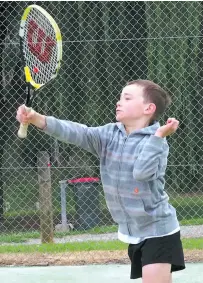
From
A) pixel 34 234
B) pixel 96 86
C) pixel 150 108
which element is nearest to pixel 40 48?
pixel 150 108

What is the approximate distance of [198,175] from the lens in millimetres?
8406

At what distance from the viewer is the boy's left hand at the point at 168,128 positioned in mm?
2459

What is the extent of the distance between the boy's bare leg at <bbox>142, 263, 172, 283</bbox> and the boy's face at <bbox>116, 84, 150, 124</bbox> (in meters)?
0.58

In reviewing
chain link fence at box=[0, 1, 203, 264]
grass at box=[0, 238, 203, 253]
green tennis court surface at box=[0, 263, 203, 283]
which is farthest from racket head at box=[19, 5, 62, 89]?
chain link fence at box=[0, 1, 203, 264]

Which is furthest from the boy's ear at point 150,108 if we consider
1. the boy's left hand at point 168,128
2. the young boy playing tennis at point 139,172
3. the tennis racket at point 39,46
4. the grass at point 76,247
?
the grass at point 76,247

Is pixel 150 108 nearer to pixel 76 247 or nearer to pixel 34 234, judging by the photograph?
pixel 76 247

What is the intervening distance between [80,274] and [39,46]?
1827 mm

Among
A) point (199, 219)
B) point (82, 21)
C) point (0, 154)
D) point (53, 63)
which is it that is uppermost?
point (82, 21)

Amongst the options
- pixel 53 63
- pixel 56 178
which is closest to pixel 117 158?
pixel 53 63

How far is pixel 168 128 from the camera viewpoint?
2467mm

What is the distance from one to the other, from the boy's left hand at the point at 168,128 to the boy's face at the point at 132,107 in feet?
0.49

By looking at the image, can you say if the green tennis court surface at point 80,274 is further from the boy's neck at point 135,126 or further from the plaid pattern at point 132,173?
the boy's neck at point 135,126

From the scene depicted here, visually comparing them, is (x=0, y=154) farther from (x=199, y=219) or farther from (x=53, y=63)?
(x=53, y=63)

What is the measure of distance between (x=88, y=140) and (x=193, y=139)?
557 cm
